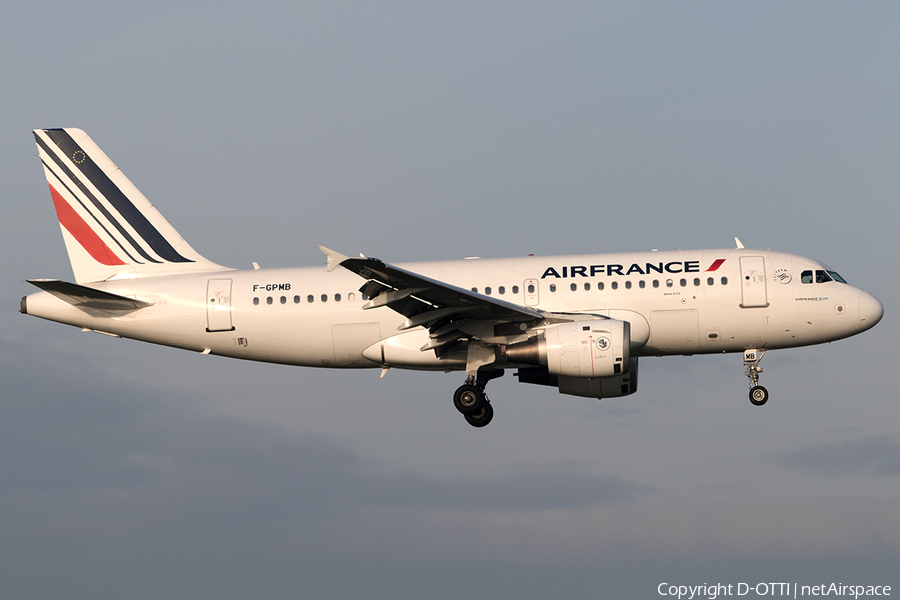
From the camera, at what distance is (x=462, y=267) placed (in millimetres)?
31344

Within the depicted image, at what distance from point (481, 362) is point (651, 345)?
16.9 ft

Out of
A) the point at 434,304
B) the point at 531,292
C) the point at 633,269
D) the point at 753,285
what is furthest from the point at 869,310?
the point at 434,304

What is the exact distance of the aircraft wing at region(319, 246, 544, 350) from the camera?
86.5ft

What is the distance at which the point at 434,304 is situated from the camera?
28.4 meters

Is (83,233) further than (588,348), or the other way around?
(83,233)

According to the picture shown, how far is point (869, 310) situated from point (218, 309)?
20.1 meters

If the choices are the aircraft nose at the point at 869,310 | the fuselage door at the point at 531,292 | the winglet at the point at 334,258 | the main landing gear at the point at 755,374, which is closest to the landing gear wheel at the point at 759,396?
the main landing gear at the point at 755,374

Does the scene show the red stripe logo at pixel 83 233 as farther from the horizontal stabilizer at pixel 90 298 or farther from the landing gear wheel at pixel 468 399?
the landing gear wheel at pixel 468 399

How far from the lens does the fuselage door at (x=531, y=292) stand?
30.2m

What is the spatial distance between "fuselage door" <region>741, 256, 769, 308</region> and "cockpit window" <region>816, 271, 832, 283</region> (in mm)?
1730

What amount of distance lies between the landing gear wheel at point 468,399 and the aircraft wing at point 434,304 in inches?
78.7

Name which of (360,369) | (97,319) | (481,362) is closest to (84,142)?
(97,319)

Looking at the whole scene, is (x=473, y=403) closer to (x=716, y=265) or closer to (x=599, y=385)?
(x=599, y=385)

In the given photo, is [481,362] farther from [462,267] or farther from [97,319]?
[97,319]
